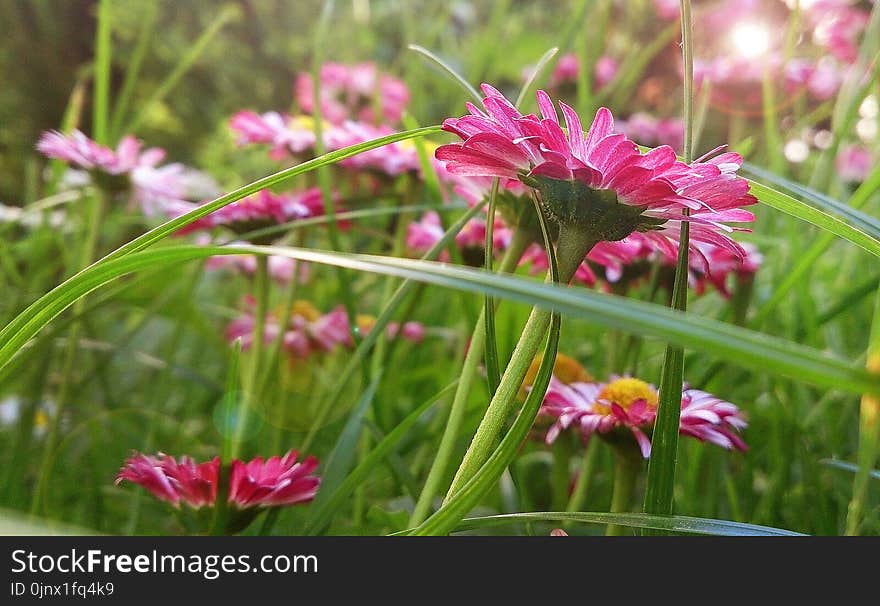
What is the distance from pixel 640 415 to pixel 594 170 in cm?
12

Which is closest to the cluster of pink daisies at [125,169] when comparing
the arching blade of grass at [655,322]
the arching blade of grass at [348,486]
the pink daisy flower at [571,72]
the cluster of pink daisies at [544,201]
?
the cluster of pink daisies at [544,201]

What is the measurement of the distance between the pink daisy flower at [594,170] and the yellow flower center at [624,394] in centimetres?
11

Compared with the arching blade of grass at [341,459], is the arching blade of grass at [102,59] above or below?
above

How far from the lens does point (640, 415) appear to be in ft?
1.05

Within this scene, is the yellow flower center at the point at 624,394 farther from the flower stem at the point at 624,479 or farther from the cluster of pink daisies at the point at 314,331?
the cluster of pink daisies at the point at 314,331

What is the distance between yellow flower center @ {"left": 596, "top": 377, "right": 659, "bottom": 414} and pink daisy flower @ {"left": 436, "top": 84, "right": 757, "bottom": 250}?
0.11 metres

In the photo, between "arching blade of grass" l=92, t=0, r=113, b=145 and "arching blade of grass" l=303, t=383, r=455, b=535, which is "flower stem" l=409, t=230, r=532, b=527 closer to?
"arching blade of grass" l=303, t=383, r=455, b=535

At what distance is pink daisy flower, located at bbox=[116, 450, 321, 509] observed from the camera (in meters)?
0.29

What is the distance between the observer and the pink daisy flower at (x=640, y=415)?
1.02 feet

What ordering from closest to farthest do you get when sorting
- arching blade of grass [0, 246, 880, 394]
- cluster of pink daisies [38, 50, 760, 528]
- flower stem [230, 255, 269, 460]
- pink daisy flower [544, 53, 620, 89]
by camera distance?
1. arching blade of grass [0, 246, 880, 394]
2. cluster of pink daisies [38, 50, 760, 528]
3. flower stem [230, 255, 269, 460]
4. pink daisy flower [544, 53, 620, 89]

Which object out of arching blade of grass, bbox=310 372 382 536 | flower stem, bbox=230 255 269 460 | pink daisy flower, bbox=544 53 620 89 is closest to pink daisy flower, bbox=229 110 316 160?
flower stem, bbox=230 255 269 460
